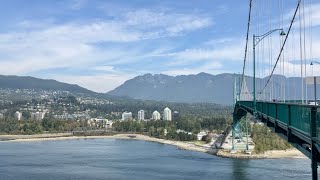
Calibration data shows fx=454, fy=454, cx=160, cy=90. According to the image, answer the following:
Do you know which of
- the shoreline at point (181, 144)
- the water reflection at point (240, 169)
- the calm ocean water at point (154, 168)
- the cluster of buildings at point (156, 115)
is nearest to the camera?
the calm ocean water at point (154, 168)

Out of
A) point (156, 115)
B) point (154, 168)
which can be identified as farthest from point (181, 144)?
point (156, 115)

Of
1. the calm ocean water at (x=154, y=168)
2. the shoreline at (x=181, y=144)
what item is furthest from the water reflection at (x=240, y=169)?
the shoreline at (x=181, y=144)

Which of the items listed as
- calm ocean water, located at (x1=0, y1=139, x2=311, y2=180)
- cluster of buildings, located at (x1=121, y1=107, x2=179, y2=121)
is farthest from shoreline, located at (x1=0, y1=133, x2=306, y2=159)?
cluster of buildings, located at (x1=121, y1=107, x2=179, y2=121)

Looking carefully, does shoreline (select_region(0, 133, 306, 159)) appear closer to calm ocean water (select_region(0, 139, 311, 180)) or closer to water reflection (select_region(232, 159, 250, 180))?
calm ocean water (select_region(0, 139, 311, 180))

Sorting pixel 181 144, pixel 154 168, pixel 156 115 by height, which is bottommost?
pixel 154 168

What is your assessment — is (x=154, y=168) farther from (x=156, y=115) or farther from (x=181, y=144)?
(x=156, y=115)

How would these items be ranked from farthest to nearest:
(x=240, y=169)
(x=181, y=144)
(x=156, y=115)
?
1. (x=156, y=115)
2. (x=181, y=144)
3. (x=240, y=169)

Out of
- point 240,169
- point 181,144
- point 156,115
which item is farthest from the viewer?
point 156,115

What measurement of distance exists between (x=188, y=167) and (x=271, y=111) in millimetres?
15885

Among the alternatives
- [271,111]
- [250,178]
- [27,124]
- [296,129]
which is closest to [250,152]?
[250,178]

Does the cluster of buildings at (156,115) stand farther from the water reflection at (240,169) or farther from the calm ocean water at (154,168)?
the water reflection at (240,169)

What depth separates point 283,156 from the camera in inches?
1240

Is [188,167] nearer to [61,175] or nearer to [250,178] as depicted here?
[250,178]

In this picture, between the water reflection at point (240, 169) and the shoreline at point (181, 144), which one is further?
the shoreline at point (181, 144)
